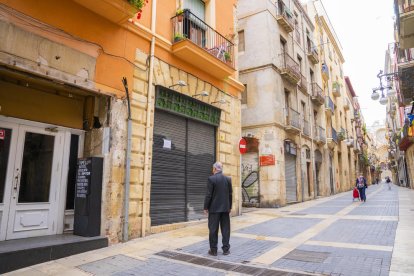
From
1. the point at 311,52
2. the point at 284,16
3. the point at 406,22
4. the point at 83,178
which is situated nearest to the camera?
the point at 83,178

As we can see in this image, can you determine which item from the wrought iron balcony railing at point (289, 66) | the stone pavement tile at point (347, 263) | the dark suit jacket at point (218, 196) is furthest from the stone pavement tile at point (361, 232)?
the wrought iron balcony railing at point (289, 66)

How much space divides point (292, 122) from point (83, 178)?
43.7 feet

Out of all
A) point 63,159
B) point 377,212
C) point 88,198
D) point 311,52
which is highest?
point 311,52

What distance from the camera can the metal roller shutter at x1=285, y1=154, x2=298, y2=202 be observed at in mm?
16625

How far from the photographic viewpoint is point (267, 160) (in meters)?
15.4

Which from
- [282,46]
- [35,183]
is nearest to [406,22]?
[282,46]

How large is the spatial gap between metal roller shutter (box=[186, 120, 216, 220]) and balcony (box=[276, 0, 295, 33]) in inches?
415

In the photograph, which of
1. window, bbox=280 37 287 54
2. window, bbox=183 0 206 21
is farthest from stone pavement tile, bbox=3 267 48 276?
window, bbox=280 37 287 54

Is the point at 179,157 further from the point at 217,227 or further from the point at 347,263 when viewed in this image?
the point at 347,263

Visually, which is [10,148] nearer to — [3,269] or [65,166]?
[65,166]

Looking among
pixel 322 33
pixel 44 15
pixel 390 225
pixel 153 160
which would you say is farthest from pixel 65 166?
pixel 322 33

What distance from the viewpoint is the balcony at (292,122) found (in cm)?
1672

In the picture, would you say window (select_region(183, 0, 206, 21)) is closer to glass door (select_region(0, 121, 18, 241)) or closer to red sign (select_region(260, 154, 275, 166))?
glass door (select_region(0, 121, 18, 241))

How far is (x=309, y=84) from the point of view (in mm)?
22000
